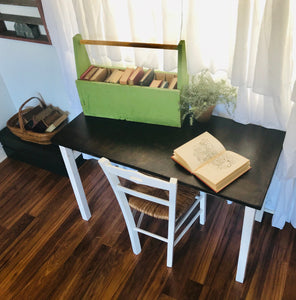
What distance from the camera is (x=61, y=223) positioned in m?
2.19

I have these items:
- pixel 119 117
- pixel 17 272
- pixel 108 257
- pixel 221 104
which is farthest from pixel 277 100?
pixel 17 272

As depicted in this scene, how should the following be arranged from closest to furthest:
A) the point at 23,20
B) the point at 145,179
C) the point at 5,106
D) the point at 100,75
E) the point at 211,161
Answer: the point at 145,179
the point at 211,161
the point at 100,75
the point at 23,20
the point at 5,106

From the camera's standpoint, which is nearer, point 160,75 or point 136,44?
point 136,44

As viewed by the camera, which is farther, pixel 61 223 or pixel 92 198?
pixel 92 198

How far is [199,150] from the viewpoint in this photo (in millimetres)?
1524

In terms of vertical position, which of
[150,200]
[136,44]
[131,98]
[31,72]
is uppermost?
[136,44]

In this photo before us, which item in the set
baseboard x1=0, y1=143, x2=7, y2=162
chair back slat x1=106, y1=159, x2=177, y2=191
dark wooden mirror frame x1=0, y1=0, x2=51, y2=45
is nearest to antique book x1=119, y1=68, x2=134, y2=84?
chair back slat x1=106, y1=159, x2=177, y2=191

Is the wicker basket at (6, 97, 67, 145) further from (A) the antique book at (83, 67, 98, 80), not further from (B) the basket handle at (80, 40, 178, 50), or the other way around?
(B) the basket handle at (80, 40, 178, 50)

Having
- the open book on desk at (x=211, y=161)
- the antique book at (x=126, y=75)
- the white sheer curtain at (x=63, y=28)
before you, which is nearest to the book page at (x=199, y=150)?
the open book on desk at (x=211, y=161)

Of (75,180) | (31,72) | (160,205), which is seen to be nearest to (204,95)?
(160,205)

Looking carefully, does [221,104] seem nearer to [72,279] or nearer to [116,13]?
[116,13]

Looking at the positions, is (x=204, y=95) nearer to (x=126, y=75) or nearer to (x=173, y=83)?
(x=173, y=83)

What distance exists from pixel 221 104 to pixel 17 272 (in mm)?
1553

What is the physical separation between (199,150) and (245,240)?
18.8 inches
